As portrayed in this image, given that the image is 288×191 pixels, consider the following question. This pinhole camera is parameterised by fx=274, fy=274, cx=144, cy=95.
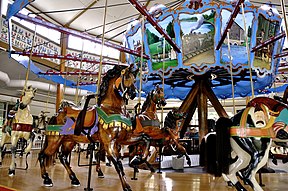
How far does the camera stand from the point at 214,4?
6348mm

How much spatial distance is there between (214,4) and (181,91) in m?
4.80

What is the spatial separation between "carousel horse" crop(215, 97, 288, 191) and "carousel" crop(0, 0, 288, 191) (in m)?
0.01

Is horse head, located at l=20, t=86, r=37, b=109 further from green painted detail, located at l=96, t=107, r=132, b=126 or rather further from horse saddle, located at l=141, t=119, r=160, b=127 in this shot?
green painted detail, located at l=96, t=107, r=132, b=126

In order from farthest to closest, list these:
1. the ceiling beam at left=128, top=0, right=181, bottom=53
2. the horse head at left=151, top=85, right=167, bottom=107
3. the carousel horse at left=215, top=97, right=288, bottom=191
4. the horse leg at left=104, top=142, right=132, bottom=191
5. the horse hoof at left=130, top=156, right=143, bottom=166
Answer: the horse head at left=151, top=85, right=167, bottom=107
the horse hoof at left=130, top=156, right=143, bottom=166
the ceiling beam at left=128, top=0, right=181, bottom=53
the horse leg at left=104, top=142, right=132, bottom=191
the carousel horse at left=215, top=97, right=288, bottom=191

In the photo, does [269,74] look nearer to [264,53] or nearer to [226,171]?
[264,53]

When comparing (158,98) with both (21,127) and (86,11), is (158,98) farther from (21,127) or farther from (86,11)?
(86,11)

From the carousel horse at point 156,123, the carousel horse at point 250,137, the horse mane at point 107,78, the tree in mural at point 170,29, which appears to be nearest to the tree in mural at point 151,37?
the tree in mural at point 170,29

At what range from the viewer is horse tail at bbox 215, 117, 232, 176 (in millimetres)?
2933

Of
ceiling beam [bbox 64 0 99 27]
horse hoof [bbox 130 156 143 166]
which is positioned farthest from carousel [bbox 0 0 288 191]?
ceiling beam [bbox 64 0 99 27]

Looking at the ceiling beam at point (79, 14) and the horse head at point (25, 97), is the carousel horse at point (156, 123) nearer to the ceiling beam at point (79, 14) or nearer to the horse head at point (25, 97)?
the horse head at point (25, 97)

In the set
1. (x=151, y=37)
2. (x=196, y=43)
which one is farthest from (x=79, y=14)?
(x=196, y=43)

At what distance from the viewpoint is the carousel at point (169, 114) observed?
117 inches

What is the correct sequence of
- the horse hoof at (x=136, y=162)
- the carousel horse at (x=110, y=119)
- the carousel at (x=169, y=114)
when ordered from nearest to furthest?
the carousel at (x=169, y=114) → the carousel horse at (x=110, y=119) → the horse hoof at (x=136, y=162)

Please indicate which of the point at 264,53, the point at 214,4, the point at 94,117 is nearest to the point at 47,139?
the point at 94,117
